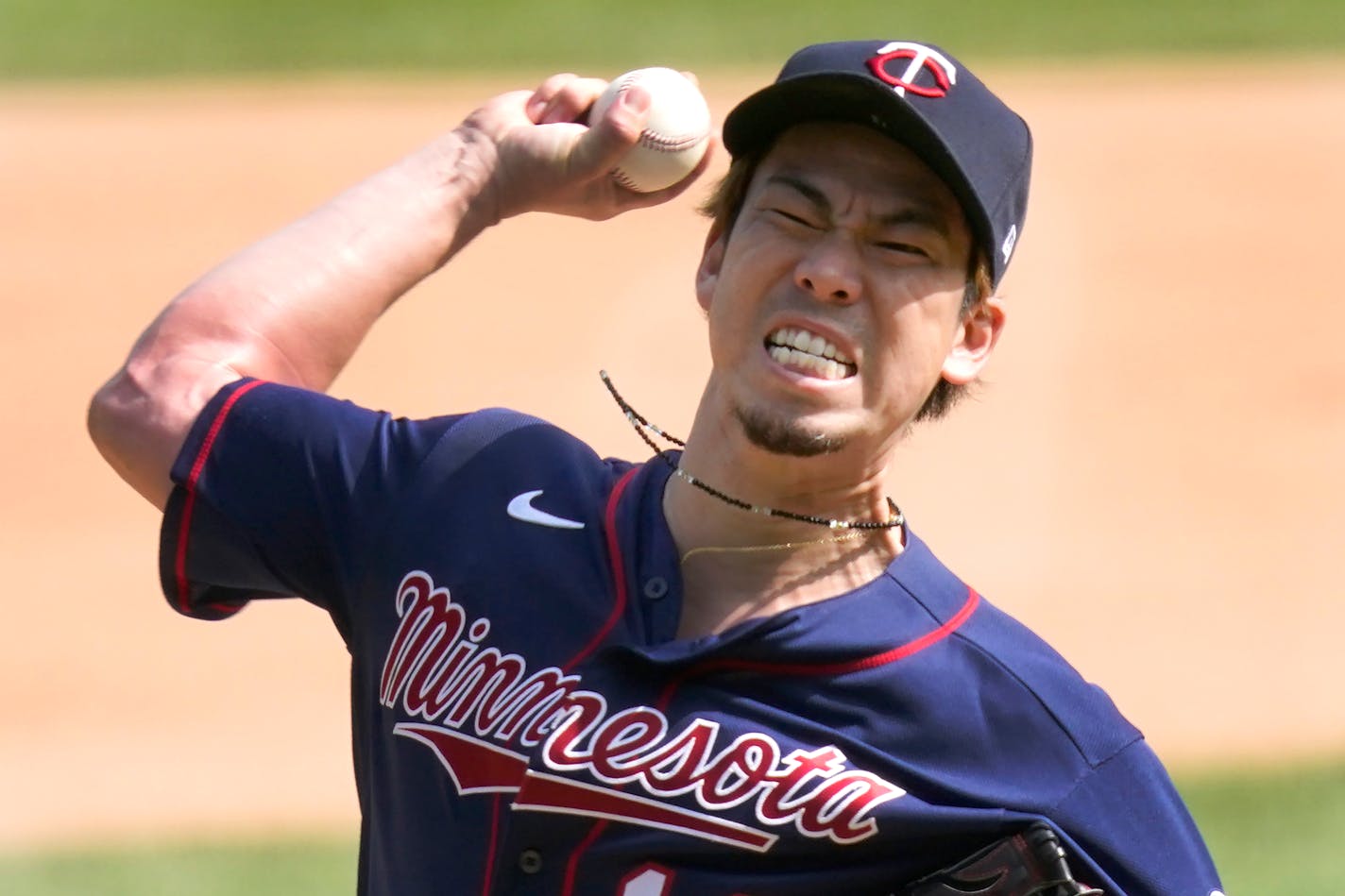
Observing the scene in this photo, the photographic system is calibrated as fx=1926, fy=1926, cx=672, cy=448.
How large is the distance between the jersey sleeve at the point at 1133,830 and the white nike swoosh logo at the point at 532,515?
720 mm

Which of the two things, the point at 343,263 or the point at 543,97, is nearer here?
the point at 343,263

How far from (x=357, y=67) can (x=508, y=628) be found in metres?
12.3

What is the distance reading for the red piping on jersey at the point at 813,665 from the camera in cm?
231

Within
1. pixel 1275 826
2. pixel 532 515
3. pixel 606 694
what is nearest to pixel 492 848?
pixel 606 694

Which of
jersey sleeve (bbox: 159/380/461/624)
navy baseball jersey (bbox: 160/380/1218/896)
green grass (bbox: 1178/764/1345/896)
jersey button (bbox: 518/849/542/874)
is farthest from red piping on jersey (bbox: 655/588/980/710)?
green grass (bbox: 1178/764/1345/896)

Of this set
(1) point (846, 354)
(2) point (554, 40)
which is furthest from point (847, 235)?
(2) point (554, 40)

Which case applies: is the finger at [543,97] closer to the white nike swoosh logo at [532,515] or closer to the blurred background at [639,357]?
the white nike swoosh logo at [532,515]

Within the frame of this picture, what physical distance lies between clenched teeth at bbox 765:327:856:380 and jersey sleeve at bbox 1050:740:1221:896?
0.57 meters

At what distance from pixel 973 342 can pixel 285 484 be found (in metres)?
0.94

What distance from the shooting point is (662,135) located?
2793 millimetres

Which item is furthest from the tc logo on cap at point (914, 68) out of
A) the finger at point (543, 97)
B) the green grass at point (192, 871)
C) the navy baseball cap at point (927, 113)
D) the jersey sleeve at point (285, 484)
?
the green grass at point (192, 871)

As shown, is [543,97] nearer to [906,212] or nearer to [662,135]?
[662,135]

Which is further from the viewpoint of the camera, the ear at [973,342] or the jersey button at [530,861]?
the ear at [973,342]

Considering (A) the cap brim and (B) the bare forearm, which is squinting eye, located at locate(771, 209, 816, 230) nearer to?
(A) the cap brim
